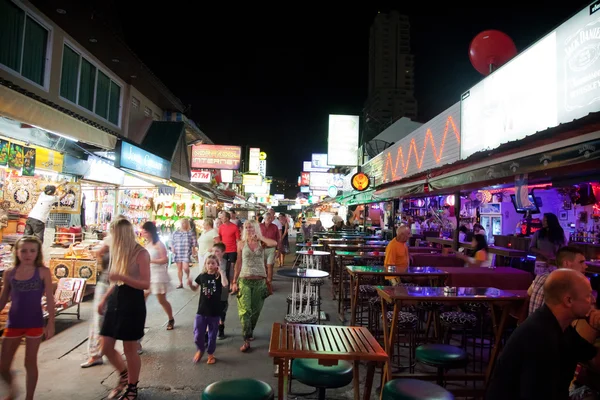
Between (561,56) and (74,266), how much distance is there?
1051cm

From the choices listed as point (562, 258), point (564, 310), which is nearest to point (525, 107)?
point (562, 258)

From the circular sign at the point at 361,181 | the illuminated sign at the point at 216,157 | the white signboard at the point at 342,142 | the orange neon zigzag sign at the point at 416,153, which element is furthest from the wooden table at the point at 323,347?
the white signboard at the point at 342,142

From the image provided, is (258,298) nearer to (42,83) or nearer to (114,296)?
(114,296)

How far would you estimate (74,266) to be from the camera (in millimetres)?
9188

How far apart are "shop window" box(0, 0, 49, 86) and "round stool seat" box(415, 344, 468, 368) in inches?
382

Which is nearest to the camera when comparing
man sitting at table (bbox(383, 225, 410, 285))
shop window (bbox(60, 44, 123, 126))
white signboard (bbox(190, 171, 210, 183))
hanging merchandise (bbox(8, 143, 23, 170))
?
hanging merchandise (bbox(8, 143, 23, 170))

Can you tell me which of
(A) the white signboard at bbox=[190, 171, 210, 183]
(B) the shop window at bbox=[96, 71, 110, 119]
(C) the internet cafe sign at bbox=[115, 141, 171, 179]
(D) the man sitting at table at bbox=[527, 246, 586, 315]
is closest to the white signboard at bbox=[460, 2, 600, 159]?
(D) the man sitting at table at bbox=[527, 246, 586, 315]

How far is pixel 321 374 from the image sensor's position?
334 cm

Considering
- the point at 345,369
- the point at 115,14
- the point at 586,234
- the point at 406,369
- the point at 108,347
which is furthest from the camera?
the point at 115,14

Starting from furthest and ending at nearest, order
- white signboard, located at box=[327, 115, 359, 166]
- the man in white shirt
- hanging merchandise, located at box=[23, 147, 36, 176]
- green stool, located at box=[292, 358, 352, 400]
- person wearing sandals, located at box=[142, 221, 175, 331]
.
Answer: white signboard, located at box=[327, 115, 359, 166] → the man in white shirt → hanging merchandise, located at box=[23, 147, 36, 176] → person wearing sandals, located at box=[142, 221, 175, 331] → green stool, located at box=[292, 358, 352, 400]

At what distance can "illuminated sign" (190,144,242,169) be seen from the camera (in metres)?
18.0

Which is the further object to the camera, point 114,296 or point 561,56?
point 561,56

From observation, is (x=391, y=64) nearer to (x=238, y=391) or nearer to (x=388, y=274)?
(x=388, y=274)

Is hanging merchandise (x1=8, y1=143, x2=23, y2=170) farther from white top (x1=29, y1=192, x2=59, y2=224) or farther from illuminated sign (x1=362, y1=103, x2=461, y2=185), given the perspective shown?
illuminated sign (x1=362, y1=103, x2=461, y2=185)
